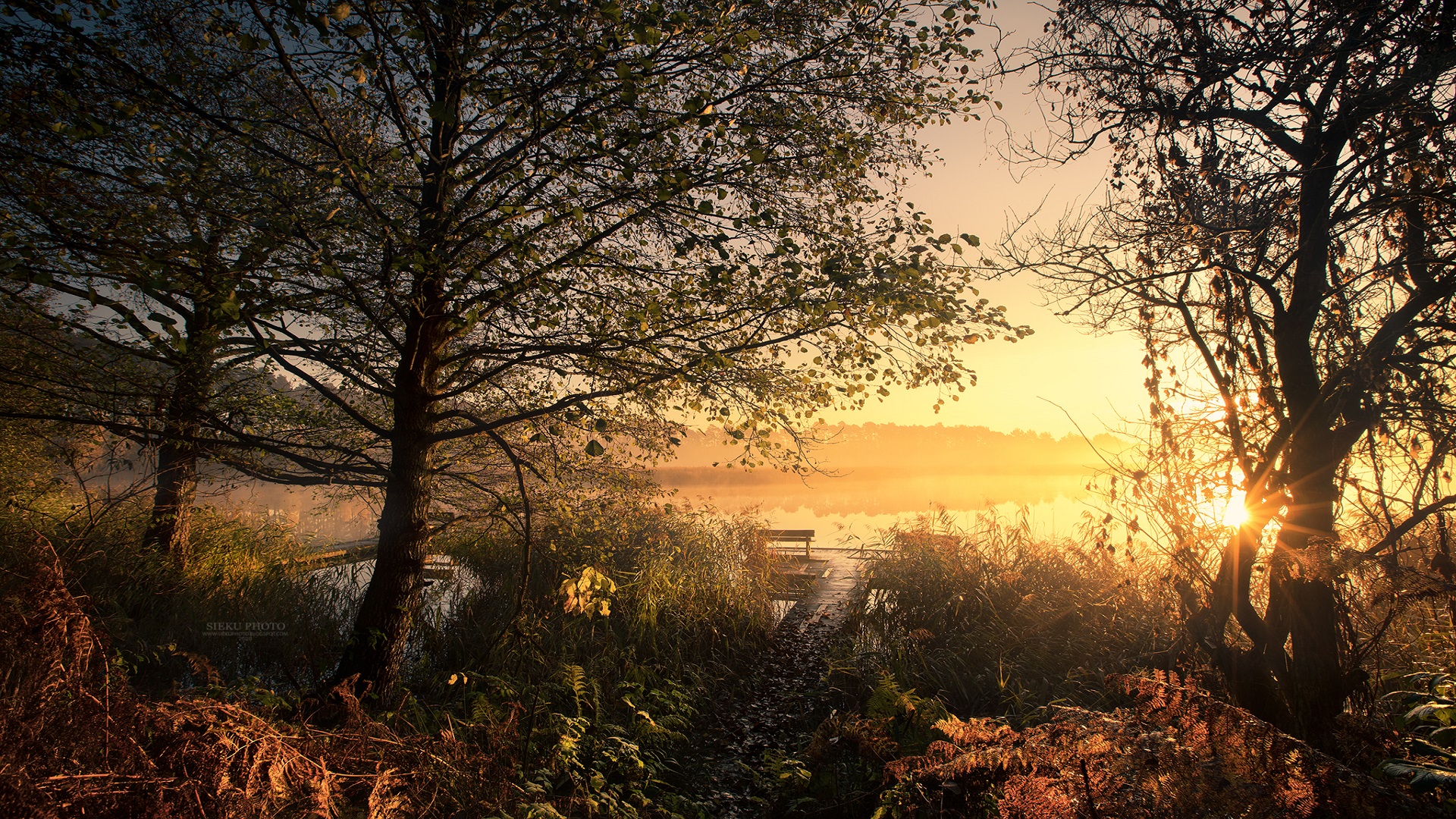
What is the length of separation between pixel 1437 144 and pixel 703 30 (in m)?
4.69

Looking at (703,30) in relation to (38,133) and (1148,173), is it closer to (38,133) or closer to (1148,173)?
(1148,173)

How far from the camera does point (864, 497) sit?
134 feet

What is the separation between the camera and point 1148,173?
217 inches

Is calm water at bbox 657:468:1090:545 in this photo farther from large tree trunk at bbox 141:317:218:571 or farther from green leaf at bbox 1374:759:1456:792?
large tree trunk at bbox 141:317:218:571

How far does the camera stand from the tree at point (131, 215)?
11.0ft

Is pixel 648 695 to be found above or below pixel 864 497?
below

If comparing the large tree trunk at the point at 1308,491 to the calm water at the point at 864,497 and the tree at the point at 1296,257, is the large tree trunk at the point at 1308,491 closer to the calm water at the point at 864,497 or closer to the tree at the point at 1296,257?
the tree at the point at 1296,257

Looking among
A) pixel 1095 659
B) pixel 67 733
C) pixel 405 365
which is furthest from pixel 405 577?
pixel 1095 659

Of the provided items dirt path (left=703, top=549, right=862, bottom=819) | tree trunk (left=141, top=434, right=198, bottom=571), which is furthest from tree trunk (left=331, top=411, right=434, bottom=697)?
tree trunk (left=141, top=434, right=198, bottom=571)

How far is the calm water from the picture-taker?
78.6 ft

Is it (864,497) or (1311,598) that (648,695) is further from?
(864,497)

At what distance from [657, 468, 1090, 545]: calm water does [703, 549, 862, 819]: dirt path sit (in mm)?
4705

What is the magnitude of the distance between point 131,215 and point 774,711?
6.96 meters

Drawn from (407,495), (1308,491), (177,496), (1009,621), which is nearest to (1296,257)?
(1308,491)
